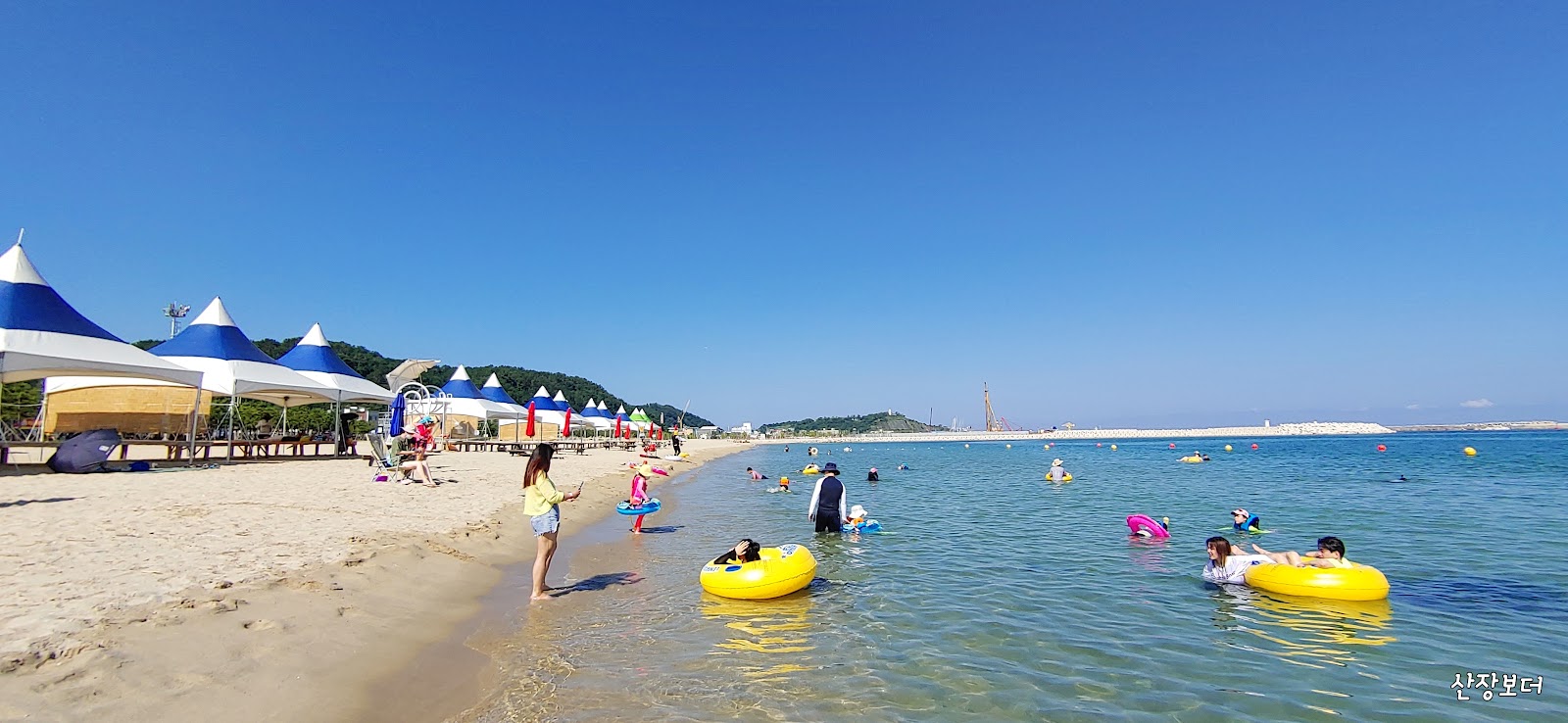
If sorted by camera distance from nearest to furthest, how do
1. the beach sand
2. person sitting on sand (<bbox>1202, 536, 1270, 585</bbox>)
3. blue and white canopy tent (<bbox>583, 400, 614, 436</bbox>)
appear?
the beach sand, person sitting on sand (<bbox>1202, 536, 1270, 585</bbox>), blue and white canopy tent (<bbox>583, 400, 614, 436</bbox>)

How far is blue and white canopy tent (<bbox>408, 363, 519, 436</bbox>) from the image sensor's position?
99.5 feet

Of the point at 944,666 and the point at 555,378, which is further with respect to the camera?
the point at 555,378

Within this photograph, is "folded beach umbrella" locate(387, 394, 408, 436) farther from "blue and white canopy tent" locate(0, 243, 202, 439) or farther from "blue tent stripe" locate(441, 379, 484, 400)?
"blue tent stripe" locate(441, 379, 484, 400)

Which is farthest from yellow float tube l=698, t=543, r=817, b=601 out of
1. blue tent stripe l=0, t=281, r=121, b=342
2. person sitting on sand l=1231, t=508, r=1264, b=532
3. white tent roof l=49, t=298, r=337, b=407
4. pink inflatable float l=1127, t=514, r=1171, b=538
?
white tent roof l=49, t=298, r=337, b=407

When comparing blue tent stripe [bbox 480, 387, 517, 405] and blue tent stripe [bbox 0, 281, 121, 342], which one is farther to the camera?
blue tent stripe [bbox 480, 387, 517, 405]

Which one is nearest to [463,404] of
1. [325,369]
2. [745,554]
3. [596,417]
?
[325,369]

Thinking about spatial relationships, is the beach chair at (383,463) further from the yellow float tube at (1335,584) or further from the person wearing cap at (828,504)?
the yellow float tube at (1335,584)

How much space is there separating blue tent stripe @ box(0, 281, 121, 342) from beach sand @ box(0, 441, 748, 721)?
3864 millimetres

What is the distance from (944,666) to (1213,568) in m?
5.01

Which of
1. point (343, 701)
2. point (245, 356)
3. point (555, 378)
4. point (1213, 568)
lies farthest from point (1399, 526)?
point (555, 378)

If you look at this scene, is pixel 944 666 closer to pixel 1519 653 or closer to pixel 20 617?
pixel 1519 653

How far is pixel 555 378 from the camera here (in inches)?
5335

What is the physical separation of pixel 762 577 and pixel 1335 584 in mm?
6477

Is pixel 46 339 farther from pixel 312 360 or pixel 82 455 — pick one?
pixel 312 360
